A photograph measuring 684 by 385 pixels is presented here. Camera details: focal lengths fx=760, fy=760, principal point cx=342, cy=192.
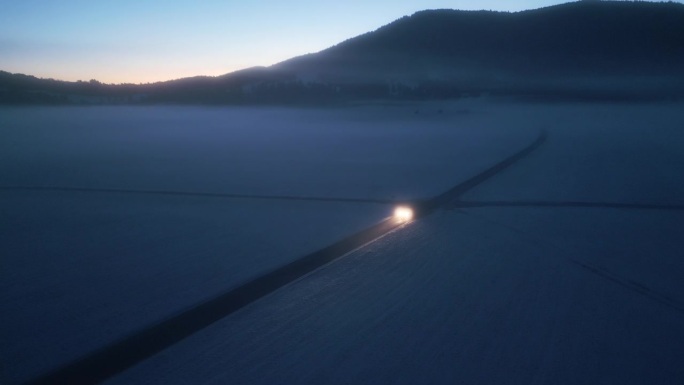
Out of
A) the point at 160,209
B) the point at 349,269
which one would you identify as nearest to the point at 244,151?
the point at 160,209

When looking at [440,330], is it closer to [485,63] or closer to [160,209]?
[160,209]

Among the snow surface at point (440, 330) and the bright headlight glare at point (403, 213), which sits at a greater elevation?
the snow surface at point (440, 330)

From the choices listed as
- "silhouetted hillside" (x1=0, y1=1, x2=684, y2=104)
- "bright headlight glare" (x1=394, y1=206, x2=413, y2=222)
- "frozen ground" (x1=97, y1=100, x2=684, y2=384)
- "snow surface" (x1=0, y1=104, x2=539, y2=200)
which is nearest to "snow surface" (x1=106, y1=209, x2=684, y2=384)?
"frozen ground" (x1=97, y1=100, x2=684, y2=384)

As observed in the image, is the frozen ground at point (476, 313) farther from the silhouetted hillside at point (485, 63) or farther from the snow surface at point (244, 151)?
the silhouetted hillside at point (485, 63)

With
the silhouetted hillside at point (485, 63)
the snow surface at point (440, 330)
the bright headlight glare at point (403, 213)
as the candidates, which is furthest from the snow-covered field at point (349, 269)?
Answer: the silhouetted hillside at point (485, 63)

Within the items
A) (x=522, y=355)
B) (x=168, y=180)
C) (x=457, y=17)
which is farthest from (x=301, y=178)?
(x=457, y=17)

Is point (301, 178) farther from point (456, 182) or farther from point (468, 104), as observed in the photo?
point (468, 104)
